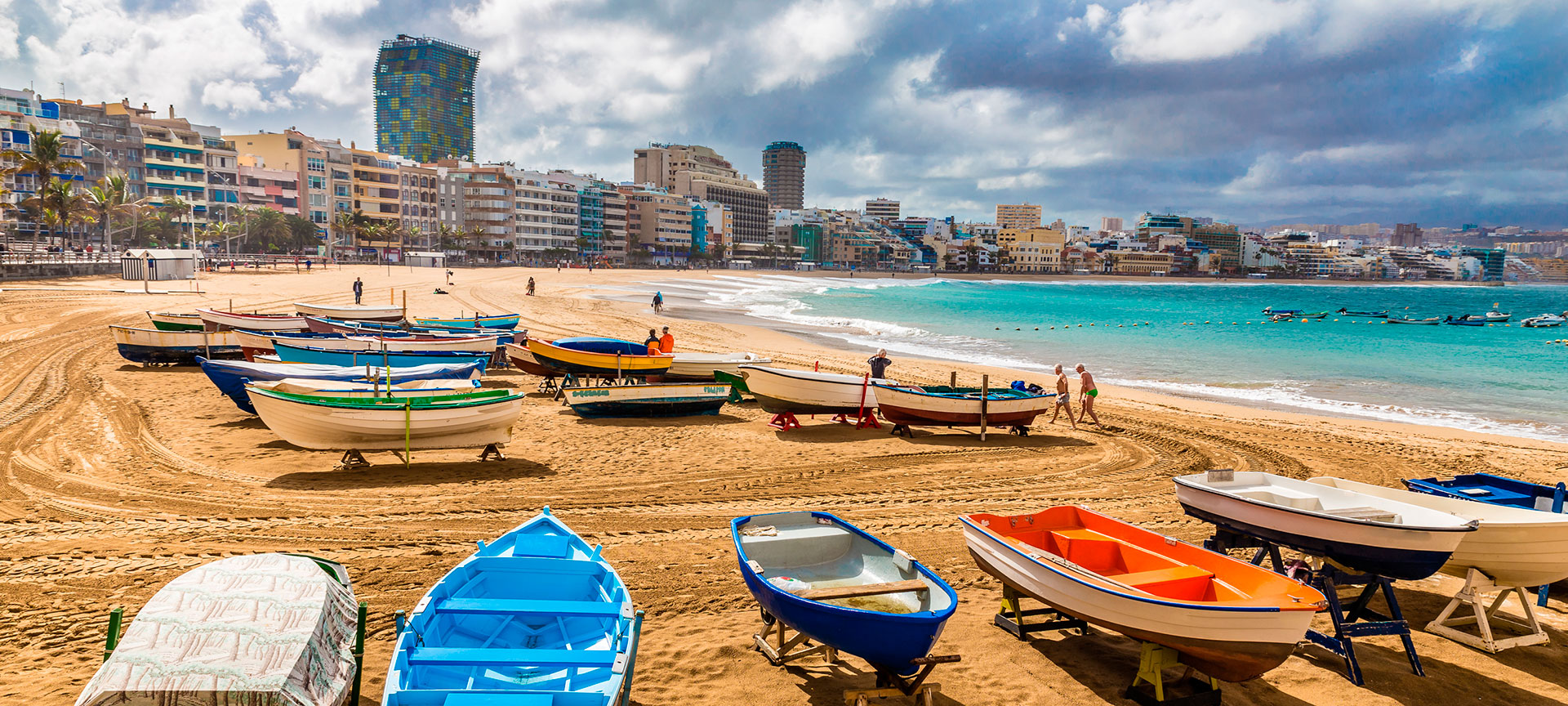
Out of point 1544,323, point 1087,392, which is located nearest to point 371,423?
point 1087,392

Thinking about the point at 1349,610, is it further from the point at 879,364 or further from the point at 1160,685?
the point at 879,364

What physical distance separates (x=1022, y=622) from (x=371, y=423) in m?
9.25

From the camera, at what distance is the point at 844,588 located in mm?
6543

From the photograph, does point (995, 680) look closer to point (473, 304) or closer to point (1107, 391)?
point (1107, 391)

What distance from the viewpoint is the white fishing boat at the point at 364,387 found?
12312 mm

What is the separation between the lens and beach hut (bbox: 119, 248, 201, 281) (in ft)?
151

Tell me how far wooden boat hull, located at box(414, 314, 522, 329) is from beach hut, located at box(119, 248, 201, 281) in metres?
30.5

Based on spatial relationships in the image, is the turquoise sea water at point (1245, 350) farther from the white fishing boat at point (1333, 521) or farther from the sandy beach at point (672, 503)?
the white fishing boat at point (1333, 521)

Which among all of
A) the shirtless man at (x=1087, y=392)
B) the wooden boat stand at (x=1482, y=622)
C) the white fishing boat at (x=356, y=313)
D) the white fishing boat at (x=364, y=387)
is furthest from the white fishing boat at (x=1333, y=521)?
the white fishing boat at (x=356, y=313)

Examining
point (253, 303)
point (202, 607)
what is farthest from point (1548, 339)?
point (253, 303)

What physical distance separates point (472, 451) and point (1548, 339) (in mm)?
71805

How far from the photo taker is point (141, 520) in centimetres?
923

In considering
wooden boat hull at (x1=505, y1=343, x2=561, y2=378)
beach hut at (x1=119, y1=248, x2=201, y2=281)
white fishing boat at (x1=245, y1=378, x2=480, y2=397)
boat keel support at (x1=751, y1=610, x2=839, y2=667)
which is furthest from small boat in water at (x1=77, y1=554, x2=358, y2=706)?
beach hut at (x1=119, y1=248, x2=201, y2=281)

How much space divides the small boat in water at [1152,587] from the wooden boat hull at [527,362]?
45.3 ft
